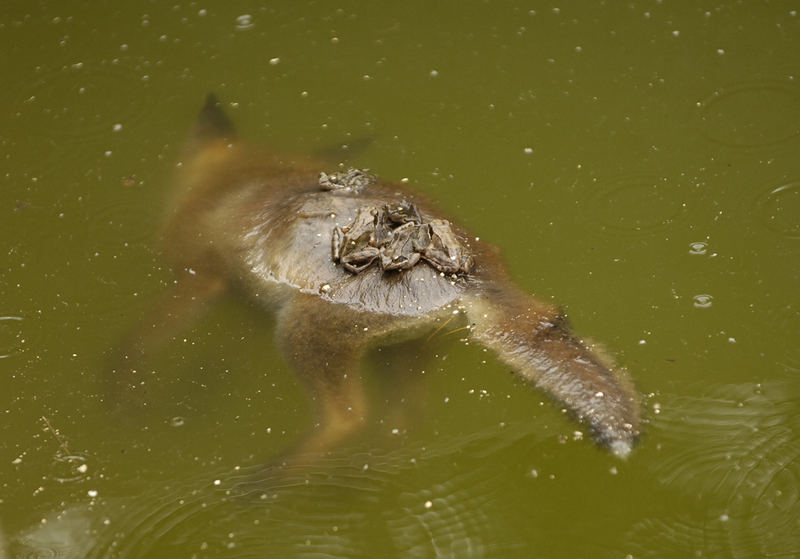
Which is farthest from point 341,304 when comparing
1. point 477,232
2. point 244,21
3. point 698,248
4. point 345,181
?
point 244,21

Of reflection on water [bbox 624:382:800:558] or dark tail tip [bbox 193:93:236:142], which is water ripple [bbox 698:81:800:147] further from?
dark tail tip [bbox 193:93:236:142]

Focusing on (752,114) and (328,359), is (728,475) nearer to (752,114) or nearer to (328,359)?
(328,359)

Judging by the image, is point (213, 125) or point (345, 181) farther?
point (213, 125)

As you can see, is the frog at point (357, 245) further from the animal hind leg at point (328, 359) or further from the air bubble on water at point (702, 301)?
the air bubble on water at point (702, 301)

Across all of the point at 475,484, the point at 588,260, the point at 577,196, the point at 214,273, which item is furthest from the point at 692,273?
the point at 214,273

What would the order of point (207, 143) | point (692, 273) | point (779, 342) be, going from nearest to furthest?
point (779, 342), point (692, 273), point (207, 143)

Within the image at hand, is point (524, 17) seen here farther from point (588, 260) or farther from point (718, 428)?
point (718, 428)

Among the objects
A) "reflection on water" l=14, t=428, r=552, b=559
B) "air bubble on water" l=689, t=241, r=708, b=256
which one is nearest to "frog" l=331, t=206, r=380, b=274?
"reflection on water" l=14, t=428, r=552, b=559
